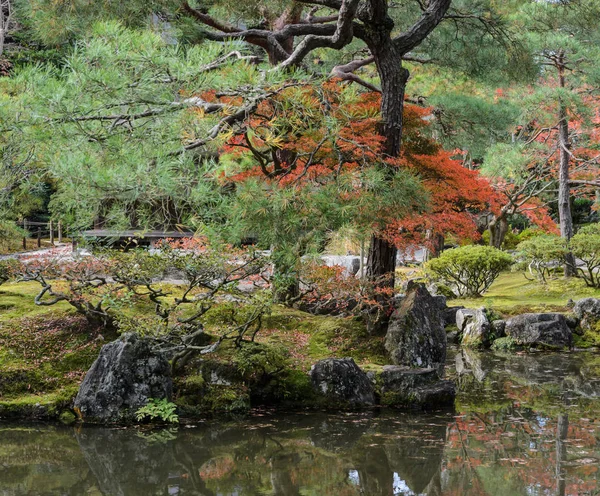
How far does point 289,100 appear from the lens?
21.0ft

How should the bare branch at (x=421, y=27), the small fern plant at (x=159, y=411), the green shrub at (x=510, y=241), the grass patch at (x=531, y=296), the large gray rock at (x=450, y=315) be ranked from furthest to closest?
1. the green shrub at (x=510, y=241)
2. the grass patch at (x=531, y=296)
3. the large gray rock at (x=450, y=315)
4. the bare branch at (x=421, y=27)
5. the small fern plant at (x=159, y=411)

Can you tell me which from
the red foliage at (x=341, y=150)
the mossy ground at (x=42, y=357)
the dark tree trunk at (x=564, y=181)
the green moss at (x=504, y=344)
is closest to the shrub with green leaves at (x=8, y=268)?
the mossy ground at (x=42, y=357)

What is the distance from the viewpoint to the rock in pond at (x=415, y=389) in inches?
265

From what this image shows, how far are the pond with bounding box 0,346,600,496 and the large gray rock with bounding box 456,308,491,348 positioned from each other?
3650 mm

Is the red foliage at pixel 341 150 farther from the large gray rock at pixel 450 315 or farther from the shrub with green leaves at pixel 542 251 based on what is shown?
the shrub with green leaves at pixel 542 251

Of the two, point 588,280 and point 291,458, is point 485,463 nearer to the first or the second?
point 291,458

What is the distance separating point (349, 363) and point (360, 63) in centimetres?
508

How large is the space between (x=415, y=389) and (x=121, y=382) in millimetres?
2952

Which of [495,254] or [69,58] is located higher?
[69,58]

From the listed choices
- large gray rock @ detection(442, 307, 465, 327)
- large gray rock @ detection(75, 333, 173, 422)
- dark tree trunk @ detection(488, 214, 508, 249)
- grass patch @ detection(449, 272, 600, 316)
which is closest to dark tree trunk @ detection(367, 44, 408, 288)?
large gray rock @ detection(75, 333, 173, 422)

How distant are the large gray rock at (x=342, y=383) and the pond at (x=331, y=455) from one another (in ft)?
0.81

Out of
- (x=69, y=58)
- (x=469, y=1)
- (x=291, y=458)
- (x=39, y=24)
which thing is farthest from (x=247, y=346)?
A: (x=469, y=1)

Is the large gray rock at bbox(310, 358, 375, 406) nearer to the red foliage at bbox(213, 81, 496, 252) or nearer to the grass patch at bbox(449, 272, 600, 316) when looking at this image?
the red foliage at bbox(213, 81, 496, 252)

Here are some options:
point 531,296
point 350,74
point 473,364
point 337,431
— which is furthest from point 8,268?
point 531,296
